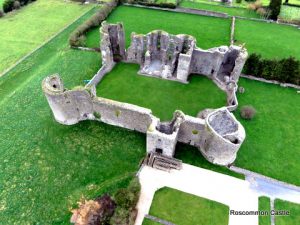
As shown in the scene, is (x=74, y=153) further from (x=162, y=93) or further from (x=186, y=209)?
(x=162, y=93)

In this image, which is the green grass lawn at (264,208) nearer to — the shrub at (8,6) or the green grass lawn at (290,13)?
the green grass lawn at (290,13)

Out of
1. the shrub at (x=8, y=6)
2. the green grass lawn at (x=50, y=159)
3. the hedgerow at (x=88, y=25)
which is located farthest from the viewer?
the shrub at (x=8, y=6)

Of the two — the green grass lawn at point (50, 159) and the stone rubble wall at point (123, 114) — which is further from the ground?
the stone rubble wall at point (123, 114)

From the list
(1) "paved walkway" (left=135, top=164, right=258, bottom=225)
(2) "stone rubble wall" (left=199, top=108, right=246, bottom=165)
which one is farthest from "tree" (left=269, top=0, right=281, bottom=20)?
(1) "paved walkway" (left=135, top=164, right=258, bottom=225)

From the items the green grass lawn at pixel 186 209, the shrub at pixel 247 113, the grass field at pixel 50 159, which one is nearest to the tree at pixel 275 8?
the shrub at pixel 247 113

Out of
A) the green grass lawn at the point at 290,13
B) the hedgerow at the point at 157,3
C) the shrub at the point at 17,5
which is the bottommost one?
the shrub at the point at 17,5

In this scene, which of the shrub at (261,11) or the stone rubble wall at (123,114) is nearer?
the stone rubble wall at (123,114)

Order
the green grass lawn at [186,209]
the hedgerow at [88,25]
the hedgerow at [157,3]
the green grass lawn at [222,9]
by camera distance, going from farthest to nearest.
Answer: the hedgerow at [157,3] < the green grass lawn at [222,9] < the hedgerow at [88,25] < the green grass lawn at [186,209]
